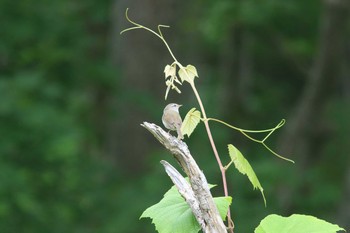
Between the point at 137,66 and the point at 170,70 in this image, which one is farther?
the point at 137,66

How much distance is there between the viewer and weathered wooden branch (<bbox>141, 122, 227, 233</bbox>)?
1.29 m

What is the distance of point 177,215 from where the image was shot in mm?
1347

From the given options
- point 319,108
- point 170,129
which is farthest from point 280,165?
point 170,129

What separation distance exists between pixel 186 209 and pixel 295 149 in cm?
773

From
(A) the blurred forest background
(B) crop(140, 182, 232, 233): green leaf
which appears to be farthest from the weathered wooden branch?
(A) the blurred forest background

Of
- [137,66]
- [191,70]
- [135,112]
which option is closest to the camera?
[191,70]

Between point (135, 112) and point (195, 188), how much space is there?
8.47 m

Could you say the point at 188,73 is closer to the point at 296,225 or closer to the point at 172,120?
the point at 172,120

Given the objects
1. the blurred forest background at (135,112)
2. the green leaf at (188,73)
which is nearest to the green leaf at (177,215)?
the green leaf at (188,73)

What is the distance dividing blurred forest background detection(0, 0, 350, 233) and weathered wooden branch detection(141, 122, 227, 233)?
4.66 meters

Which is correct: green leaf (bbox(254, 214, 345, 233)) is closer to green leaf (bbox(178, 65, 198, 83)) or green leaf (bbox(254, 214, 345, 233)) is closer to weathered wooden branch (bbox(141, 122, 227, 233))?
weathered wooden branch (bbox(141, 122, 227, 233))

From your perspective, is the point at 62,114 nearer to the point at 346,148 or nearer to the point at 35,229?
the point at 35,229

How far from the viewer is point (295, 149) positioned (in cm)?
898

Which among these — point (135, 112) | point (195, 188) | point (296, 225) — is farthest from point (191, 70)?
point (135, 112)
